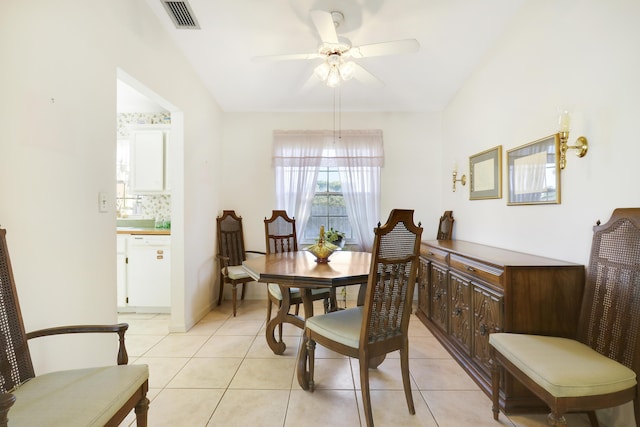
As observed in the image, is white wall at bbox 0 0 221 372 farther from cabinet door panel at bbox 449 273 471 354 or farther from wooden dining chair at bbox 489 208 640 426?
cabinet door panel at bbox 449 273 471 354

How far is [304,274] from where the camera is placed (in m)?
1.82

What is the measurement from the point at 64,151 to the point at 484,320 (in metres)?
2.72

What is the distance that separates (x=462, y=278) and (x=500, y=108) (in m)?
1.56

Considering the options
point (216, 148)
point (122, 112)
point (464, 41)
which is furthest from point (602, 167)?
point (122, 112)

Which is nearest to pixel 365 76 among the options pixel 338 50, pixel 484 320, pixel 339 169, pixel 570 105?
pixel 338 50

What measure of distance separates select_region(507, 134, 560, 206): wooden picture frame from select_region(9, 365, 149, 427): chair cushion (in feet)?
8.60

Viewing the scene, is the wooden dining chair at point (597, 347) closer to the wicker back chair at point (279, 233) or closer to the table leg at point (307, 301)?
the table leg at point (307, 301)

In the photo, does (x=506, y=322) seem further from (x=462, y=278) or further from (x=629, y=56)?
(x=629, y=56)

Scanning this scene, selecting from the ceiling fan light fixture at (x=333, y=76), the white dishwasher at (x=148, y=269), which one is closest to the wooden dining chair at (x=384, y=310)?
the ceiling fan light fixture at (x=333, y=76)

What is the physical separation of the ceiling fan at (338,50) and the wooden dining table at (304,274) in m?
1.44

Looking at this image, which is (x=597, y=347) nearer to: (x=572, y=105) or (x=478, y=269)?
(x=478, y=269)

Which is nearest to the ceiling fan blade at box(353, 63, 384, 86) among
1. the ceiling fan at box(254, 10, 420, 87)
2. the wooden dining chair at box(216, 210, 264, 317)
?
the ceiling fan at box(254, 10, 420, 87)

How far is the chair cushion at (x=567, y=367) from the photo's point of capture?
1.21m

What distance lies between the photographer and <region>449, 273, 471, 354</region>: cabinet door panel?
2.16m
